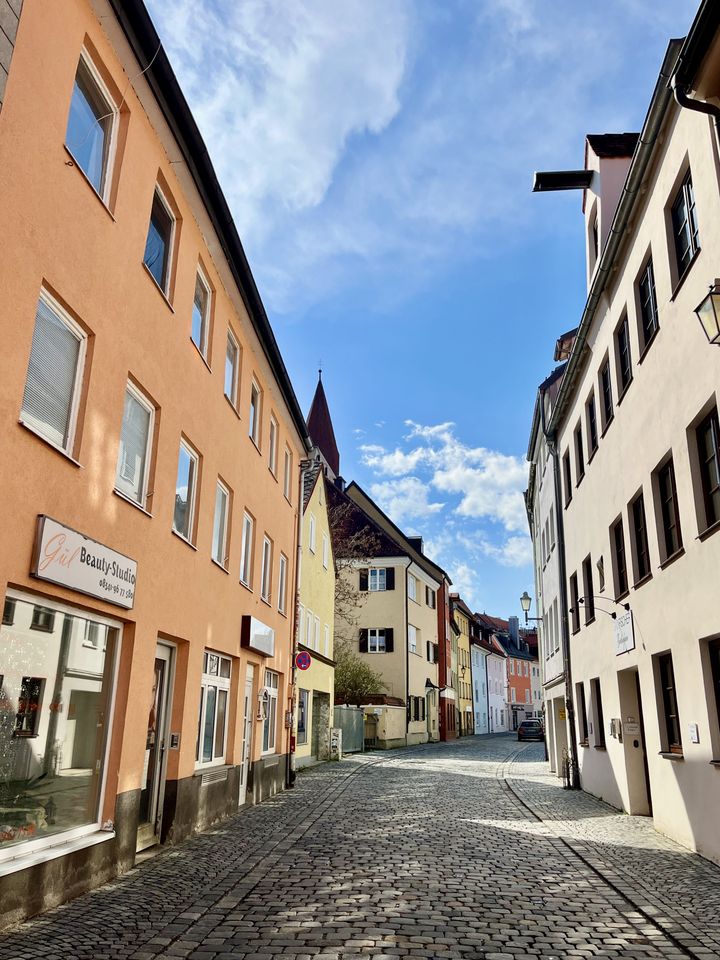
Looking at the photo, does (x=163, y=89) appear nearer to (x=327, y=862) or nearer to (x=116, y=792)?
(x=116, y=792)

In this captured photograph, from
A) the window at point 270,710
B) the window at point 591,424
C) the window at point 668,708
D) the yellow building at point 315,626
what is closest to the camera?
the window at point 668,708

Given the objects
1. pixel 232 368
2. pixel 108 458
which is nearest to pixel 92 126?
pixel 108 458

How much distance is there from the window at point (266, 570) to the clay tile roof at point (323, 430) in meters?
49.1

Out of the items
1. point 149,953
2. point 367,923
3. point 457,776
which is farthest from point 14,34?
point 457,776

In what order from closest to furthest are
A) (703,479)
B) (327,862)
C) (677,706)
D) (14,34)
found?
(14,34) → (327,862) → (703,479) → (677,706)

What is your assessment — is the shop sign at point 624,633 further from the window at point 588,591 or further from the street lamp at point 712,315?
the street lamp at point 712,315

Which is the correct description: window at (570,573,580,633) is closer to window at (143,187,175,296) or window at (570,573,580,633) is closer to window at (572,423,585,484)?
window at (572,423,585,484)

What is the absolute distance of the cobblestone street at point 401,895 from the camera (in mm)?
6012

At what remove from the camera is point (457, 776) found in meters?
22.7

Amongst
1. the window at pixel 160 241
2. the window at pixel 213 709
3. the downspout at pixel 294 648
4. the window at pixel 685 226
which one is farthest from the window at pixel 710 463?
the downspout at pixel 294 648

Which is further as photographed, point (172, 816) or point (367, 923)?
point (172, 816)

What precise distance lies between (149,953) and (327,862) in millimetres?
3889

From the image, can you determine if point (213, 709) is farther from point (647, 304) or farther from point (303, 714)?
point (303, 714)

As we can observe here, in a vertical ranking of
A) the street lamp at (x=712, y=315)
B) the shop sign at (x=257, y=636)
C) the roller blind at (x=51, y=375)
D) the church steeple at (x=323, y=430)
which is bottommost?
the shop sign at (x=257, y=636)
